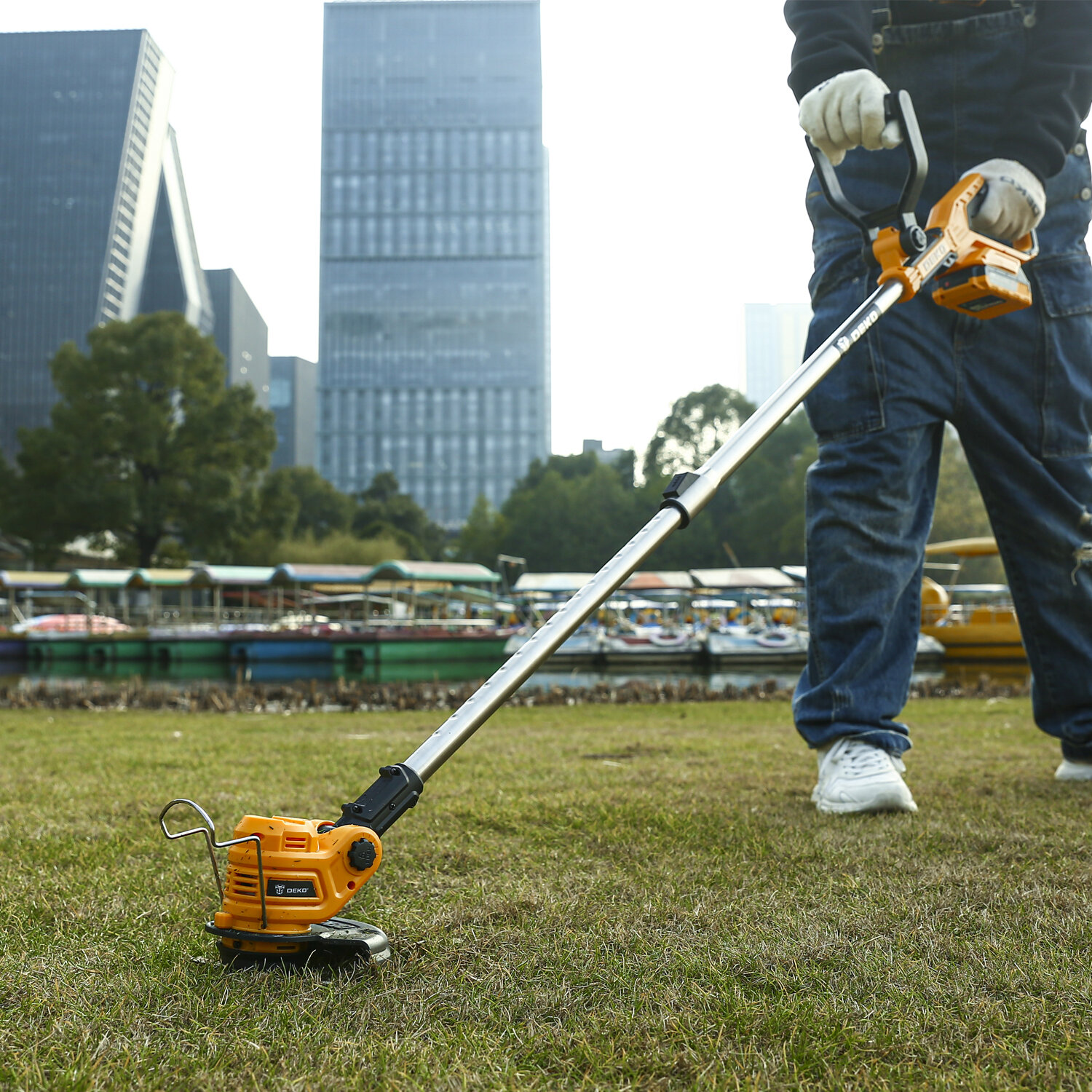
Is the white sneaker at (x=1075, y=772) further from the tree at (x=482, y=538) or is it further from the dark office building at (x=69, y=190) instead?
the dark office building at (x=69, y=190)

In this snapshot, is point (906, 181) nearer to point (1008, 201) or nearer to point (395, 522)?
point (1008, 201)

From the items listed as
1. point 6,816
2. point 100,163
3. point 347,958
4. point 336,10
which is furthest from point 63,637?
point 336,10

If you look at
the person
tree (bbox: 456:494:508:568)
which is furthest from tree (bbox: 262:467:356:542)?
the person

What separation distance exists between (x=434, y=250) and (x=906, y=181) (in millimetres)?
100195

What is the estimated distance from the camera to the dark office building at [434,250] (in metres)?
94.4

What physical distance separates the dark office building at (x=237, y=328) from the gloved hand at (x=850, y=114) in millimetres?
100533

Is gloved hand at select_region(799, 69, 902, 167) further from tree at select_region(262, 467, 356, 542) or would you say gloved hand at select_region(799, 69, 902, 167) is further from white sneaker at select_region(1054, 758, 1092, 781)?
tree at select_region(262, 467, 356, 542)

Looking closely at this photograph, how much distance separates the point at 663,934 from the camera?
125 centimetres

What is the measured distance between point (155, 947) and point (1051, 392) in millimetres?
2210

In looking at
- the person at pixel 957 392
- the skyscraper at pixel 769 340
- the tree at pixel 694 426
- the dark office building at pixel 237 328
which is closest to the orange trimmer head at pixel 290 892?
the person at pixel 957 392

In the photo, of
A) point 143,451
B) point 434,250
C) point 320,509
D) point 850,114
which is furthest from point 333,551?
point 434,250

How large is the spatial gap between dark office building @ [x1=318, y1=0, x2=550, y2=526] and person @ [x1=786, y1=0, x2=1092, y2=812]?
297 feet

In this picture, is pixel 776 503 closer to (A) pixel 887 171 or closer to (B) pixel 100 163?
(A) pixel 887 171

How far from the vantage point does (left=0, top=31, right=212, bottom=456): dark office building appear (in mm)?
73250
